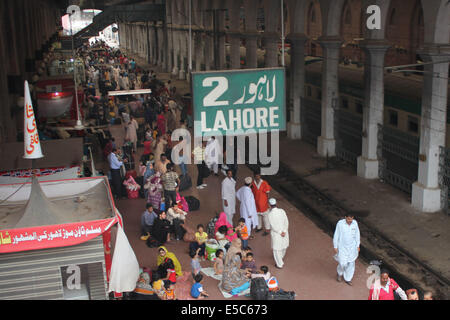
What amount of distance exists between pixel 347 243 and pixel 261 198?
343 centimetres

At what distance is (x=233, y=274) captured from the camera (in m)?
10.2

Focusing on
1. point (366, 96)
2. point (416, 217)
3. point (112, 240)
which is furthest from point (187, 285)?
point (366, 96)

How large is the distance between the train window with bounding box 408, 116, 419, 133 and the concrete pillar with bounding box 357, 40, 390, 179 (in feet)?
2.62

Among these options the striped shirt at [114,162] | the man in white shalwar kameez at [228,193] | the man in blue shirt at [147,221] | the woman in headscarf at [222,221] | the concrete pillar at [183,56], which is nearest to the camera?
the woman in headscarf at [222,221]

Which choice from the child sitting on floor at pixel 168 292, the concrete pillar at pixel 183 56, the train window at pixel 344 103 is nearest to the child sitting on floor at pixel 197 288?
the child sitting on floor at pixel 168 292

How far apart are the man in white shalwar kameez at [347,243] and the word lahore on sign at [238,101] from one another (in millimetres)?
2413

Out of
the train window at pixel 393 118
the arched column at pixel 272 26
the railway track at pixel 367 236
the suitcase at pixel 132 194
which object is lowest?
the railway track at pixel 367 236

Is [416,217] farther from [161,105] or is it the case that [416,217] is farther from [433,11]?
[161,105]

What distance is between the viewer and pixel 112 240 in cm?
974

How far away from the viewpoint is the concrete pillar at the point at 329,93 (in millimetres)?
18984

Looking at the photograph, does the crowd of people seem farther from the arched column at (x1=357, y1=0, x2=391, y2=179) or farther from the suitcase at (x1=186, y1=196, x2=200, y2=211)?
the arched column at (x1=357, y1=0, x2=391, y2=179)

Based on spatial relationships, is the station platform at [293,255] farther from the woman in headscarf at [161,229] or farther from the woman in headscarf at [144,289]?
the woman in headscarf at [144,289]

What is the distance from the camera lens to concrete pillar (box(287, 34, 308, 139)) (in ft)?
72.5

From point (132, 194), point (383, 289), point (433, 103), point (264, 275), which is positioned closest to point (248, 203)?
point (264, 275)
